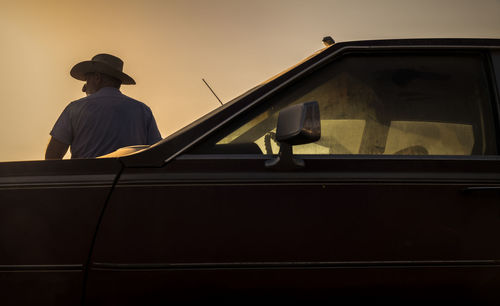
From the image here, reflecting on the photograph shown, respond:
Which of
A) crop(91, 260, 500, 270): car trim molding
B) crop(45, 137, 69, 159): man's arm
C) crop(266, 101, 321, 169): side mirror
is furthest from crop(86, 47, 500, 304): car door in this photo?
crop(45, 137, 69, 159): man's arm

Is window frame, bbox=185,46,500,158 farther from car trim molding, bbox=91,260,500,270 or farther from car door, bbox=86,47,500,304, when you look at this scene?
car trim molding, bbox=91,260,500,270

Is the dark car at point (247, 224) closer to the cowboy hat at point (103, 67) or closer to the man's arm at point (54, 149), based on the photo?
the man's arm at point (54, 149)

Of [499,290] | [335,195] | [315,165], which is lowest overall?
[499,290]

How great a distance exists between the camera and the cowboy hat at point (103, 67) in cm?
368

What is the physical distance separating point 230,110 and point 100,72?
2614 mm

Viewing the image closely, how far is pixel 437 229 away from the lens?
1.45 meters

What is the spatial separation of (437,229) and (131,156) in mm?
1228

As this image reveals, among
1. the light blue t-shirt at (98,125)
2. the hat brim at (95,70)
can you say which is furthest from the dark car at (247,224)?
the hat brim at (95,70)

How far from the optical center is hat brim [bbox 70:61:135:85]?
368cm

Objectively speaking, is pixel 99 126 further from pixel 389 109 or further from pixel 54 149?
pixel 389 109

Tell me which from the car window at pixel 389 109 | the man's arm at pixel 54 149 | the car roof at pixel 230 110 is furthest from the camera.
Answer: the man's arm at pixel 54 149

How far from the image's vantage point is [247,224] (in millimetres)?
1428

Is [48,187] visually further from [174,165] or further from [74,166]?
[174,165]

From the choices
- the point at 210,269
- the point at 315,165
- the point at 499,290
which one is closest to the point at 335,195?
the point at 315,165
